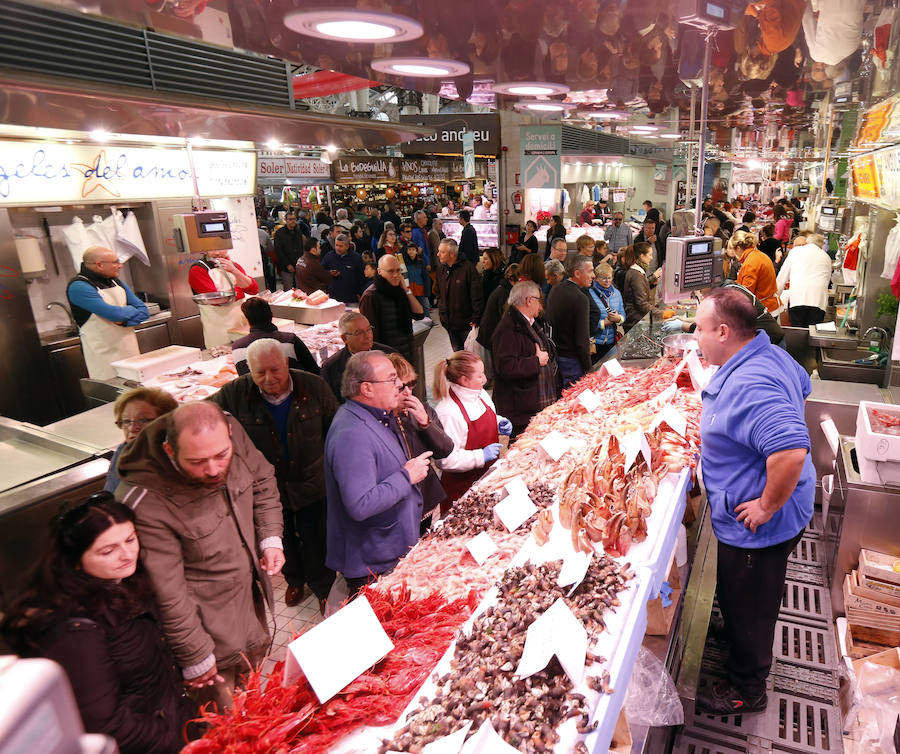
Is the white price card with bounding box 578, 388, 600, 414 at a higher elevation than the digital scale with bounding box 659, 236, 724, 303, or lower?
lower

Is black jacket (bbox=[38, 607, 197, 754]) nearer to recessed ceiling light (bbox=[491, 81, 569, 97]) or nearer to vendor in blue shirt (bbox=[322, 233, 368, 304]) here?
recessed ceiling light (bbox=[491, 81, 569, 97])

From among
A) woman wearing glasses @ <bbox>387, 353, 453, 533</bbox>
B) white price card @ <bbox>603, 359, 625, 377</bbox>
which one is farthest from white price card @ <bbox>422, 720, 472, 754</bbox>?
white price card @ <bbox>603, 359, 625, 377</bbox>

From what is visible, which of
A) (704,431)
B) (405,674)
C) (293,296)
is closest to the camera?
(405,674)

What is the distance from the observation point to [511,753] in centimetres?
144

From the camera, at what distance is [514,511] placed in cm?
277

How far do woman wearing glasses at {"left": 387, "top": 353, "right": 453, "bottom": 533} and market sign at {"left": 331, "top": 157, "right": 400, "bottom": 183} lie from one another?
13.7 metres

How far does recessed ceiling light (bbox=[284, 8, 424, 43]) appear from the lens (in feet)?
8.26

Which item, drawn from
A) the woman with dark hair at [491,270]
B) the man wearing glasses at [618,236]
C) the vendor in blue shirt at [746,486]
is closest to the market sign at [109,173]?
the woman with dark hair at [491,270]

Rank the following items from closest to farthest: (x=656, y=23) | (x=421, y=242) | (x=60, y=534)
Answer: (x=60, y=534) → (x=656, y=23) → (x=421, y=242)

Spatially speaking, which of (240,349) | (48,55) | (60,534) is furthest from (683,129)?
(60,534)

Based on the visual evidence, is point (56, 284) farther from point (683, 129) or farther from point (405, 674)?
point (683, 129)

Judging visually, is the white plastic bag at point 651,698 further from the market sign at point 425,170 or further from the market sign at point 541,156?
the market sign at point 425,170

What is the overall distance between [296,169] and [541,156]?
20.5 feet

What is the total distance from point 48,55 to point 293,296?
12.5 ft
